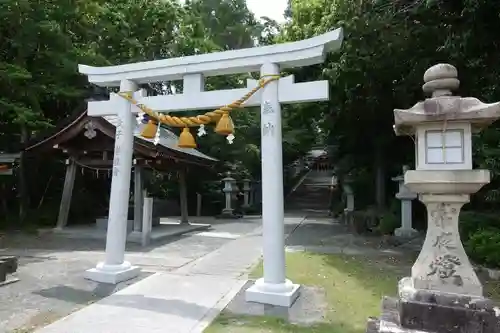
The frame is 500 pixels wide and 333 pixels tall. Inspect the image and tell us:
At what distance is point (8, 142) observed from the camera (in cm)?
1511

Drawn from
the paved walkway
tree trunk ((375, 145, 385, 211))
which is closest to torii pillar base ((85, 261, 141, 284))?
the paved walkway

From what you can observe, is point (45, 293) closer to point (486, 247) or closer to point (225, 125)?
point (225, 125)

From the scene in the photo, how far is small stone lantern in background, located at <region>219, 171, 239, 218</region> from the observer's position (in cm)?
2114

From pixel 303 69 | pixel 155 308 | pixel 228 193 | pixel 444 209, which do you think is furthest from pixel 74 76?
pixel 444 209

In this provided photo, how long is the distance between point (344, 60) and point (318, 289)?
718 cm

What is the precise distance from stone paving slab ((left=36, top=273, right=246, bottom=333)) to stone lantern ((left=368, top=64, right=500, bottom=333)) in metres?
2.42

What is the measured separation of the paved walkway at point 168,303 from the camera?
4.66m

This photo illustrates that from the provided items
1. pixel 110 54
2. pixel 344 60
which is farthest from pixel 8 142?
pixel 344 60

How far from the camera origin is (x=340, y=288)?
261 inches

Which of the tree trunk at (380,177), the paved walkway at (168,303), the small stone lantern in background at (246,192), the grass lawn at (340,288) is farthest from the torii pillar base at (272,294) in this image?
the small stone lantern in background at (246,192)

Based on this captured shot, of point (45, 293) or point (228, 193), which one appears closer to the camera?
point (45, 293)

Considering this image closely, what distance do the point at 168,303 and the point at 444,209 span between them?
3897 mm

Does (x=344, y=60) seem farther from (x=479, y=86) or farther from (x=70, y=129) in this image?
(x=70, y=129)

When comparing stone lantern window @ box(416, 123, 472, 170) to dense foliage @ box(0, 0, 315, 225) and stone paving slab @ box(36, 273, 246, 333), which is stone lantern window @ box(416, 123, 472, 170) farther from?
dense foliage @ box(0, 0, 315, 225)
